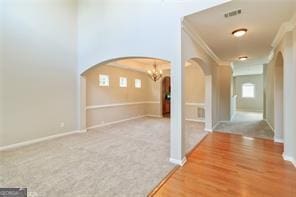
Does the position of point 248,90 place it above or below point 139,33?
below

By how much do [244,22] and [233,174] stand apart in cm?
297

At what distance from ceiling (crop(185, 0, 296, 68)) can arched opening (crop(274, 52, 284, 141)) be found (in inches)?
27.7

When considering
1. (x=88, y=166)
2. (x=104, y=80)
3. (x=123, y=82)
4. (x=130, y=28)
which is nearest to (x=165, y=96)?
(x=123, y=82)

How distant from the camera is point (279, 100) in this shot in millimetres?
4215

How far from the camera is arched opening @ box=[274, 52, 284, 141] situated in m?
4.20

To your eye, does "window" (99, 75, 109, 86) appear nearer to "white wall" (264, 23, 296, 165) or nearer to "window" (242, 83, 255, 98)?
"white wall" (264, 23, 296, 165)

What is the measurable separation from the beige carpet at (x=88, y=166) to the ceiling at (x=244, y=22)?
2895mm

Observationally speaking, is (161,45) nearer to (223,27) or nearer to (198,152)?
(223,27)

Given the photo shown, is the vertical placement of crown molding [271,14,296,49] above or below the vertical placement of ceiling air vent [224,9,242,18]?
below

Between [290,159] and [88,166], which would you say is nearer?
[88,166]

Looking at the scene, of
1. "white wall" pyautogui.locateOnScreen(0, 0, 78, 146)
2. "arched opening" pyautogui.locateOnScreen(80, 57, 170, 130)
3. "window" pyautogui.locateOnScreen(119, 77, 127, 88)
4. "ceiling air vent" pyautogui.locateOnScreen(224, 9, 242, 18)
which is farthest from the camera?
"window" pyautogui.locateOnScreen(119, 77, 127, 88)

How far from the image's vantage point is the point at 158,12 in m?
3.43

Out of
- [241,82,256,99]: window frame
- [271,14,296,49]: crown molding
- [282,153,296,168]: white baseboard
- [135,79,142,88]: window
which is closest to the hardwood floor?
[282,153,296,168]: white baseboard

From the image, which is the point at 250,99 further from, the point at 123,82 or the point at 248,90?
the point at 123,82
